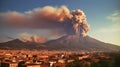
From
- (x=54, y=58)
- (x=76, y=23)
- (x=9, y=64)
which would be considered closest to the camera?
(x=9, y=64)

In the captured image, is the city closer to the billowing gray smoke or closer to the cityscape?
the cityscape

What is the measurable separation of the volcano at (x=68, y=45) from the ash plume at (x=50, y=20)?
10 cm

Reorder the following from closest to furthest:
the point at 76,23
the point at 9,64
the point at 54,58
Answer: the point at 9,64 → the point at 54,58 → the point at 76,23

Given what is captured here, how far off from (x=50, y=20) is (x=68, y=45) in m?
0.48

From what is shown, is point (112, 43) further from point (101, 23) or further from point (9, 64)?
point (9, 64)

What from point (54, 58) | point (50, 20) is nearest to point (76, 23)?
point (50, 20)

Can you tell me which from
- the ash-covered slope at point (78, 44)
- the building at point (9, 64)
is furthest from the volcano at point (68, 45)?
the building at point (9, 64)

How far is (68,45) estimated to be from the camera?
401 cm

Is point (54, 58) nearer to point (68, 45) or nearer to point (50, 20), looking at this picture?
point (68, 45)

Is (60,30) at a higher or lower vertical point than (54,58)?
higher

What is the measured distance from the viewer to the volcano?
12.9 ft

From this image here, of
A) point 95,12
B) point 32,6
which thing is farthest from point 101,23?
point 32,6

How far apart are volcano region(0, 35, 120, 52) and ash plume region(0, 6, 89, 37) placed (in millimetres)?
98

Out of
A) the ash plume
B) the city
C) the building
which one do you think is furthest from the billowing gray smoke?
the building
